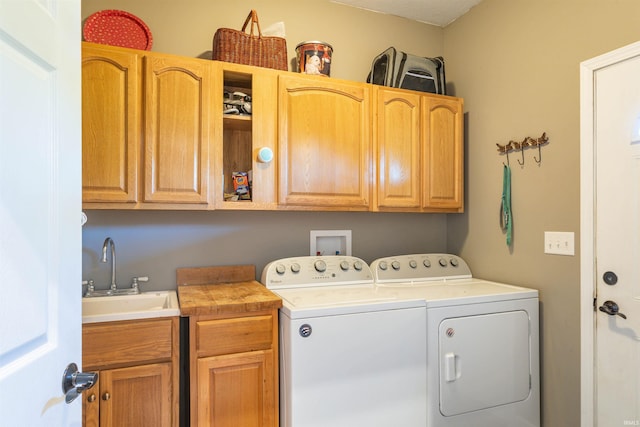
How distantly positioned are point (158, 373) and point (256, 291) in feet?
1.83

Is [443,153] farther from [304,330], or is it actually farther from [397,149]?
[304,330]

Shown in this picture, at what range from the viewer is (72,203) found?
0.86 m

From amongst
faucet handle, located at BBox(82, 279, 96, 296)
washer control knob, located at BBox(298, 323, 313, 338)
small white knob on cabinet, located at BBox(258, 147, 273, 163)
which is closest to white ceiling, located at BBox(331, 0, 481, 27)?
small white knob on cabinet, located at BBox(258, 147, 273, 163)

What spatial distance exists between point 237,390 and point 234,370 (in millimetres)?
85

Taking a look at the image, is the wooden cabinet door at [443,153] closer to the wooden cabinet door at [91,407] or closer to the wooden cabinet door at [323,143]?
the wooden cabinet door at [323,143]

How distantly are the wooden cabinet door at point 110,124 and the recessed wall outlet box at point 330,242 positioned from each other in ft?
3.59

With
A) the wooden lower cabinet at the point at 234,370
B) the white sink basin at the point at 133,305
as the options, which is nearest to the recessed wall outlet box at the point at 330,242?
the wooden lower cabinet at the point at 234,370

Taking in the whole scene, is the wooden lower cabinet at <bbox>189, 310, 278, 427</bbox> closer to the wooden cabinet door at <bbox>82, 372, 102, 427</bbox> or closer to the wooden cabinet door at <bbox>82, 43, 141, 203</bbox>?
the wooden cabinet door at <bbox>82, 372, 102, 427</bbox>

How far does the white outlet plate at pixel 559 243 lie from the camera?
72.9 inches

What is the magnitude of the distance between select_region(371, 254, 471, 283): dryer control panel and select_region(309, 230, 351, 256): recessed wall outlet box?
9.5 inches

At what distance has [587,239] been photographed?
5.79 ft

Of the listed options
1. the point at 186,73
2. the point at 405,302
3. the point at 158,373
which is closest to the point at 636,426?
the point at 405,302

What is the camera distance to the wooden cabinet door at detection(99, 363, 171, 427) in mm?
1471

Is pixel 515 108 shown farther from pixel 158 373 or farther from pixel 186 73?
pixel 158 373
